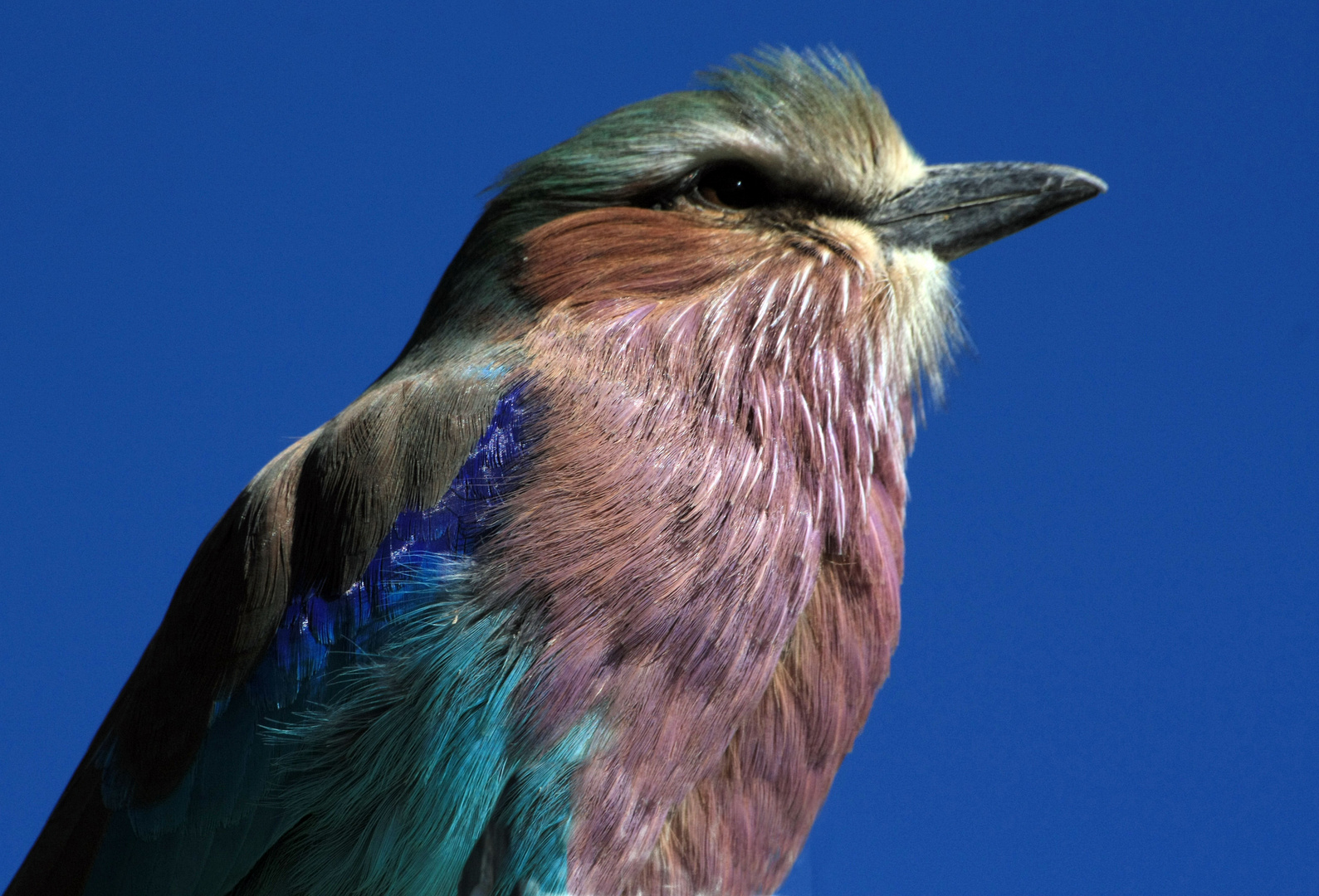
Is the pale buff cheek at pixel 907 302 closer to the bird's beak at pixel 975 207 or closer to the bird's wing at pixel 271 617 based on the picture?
the bird's beak at pixel 975 207

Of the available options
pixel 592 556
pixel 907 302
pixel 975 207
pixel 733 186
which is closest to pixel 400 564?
pixel 592 556

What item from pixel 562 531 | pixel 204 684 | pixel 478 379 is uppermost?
pixel 478 379

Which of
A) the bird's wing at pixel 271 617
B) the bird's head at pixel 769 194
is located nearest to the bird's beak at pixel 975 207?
the bird's head at pixel 769 194

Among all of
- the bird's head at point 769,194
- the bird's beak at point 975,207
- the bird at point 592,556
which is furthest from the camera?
the bird's beak at point 975,207

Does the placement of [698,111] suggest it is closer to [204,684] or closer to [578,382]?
[578,382]

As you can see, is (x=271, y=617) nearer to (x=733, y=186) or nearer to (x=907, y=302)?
(x=733, y=186)

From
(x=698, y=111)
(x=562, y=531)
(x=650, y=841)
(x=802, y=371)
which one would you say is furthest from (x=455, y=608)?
(x=698, y=111)

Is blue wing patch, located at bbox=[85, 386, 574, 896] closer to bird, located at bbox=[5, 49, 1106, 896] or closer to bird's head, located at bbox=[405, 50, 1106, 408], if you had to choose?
bird, located at bbox=[5, 49, 1106, 896]
